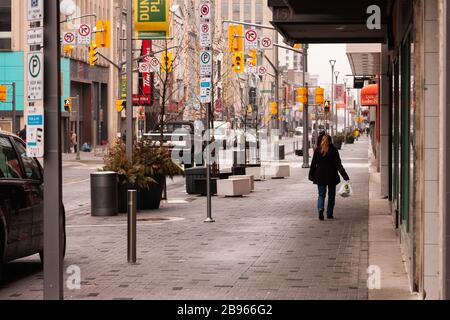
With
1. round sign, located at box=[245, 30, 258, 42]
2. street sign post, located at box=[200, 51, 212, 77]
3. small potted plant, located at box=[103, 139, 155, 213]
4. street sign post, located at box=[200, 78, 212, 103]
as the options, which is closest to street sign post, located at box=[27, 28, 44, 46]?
street sign post, located at box=[200, 78, 212, 103]

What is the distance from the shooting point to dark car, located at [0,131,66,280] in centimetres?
1167

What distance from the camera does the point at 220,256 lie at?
47.1 ft

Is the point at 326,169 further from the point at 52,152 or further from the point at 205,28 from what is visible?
the point at 52,152

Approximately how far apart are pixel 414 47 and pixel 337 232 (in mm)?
7841

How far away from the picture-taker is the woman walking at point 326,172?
20.1 meters

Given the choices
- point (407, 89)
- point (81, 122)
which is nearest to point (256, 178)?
point (407, 89)

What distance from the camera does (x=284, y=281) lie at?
39.1ft

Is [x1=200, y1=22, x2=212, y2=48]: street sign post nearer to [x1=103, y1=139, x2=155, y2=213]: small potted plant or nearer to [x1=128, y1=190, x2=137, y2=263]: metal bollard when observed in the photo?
[x1=103, y1=139, x2=155, y2=213]: small potted plant

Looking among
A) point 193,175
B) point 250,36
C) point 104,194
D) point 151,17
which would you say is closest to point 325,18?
point 104,194

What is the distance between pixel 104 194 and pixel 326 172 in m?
4.63

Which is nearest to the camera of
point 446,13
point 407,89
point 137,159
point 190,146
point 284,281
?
point 446,13

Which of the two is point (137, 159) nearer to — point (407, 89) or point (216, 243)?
point (216, 243)

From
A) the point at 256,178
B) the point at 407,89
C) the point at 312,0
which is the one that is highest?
the point at 312,0

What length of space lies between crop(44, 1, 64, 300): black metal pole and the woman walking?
11768 mm
